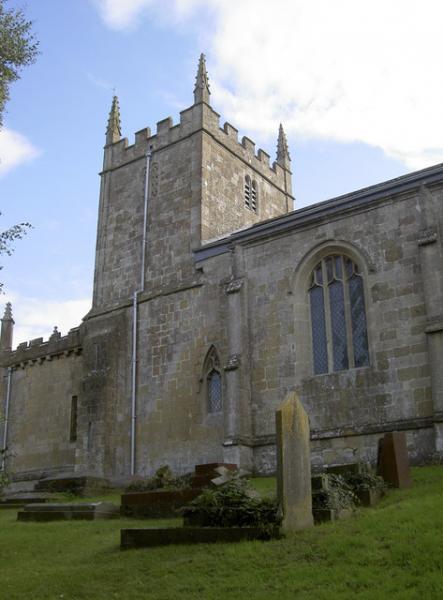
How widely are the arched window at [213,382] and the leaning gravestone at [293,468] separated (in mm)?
10198

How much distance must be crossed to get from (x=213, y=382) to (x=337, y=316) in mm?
4447

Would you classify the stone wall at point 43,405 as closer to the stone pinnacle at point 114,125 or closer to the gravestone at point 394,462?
the stone pinnacle at point 114,125

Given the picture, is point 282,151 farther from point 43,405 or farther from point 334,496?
point 334,496

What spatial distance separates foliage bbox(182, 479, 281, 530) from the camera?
35.0 feet

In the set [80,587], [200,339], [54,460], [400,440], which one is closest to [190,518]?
[80,587]

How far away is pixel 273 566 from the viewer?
9.08 meters

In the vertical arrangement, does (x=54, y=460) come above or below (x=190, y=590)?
above

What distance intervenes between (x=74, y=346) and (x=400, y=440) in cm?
1590

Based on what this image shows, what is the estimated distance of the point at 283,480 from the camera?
10.7m

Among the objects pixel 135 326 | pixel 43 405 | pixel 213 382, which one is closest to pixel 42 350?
pixel 43 405

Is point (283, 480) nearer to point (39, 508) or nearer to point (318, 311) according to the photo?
point (39, 508)

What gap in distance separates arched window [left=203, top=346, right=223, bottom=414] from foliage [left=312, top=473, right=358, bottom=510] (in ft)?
30.4

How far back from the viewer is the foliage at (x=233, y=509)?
35.0 ft

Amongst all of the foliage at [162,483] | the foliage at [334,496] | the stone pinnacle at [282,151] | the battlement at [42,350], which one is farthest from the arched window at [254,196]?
the foliage at [334,496]
